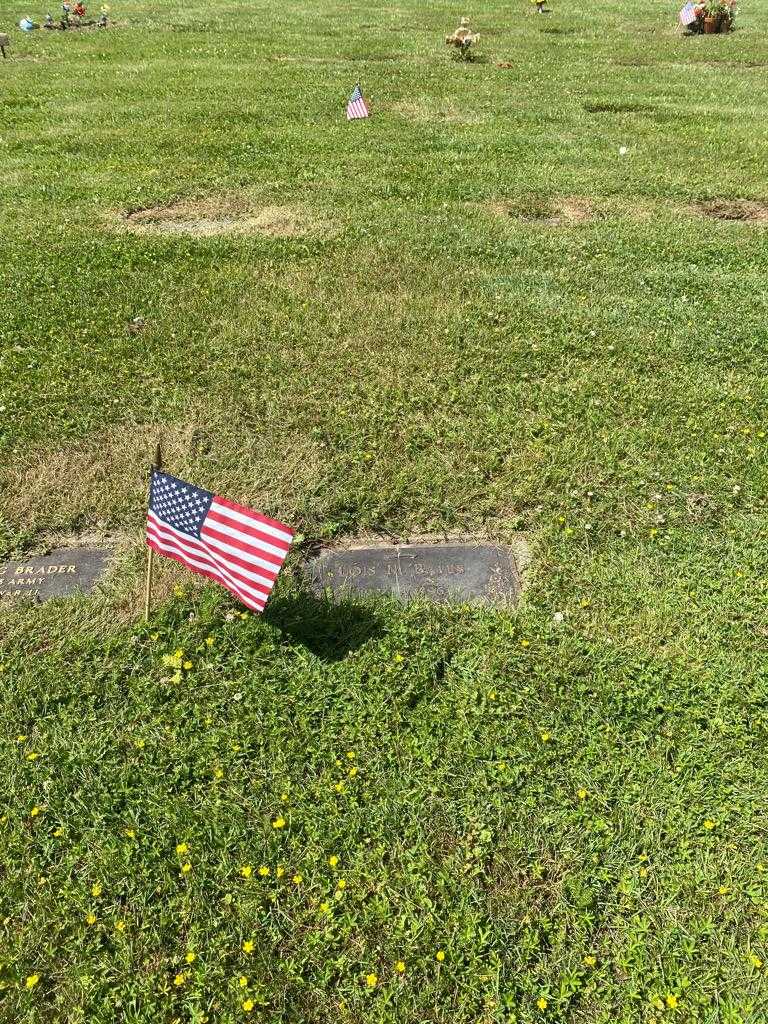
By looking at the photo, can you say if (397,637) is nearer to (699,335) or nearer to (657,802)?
(657,802)

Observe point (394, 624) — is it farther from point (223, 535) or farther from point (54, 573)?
point (54, 573)

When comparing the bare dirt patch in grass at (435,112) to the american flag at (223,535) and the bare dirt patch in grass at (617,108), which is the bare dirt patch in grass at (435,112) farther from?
the american flag at (223,535)

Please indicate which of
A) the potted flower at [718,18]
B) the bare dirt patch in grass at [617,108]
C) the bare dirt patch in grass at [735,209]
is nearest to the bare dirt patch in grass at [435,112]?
the bare dirt patch in grass at [617,108]

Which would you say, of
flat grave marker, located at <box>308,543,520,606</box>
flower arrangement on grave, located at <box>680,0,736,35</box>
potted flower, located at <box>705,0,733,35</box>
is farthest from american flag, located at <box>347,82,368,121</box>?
potted flower, located at <box>705,0,733,35</box>

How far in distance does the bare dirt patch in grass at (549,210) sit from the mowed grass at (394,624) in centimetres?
10

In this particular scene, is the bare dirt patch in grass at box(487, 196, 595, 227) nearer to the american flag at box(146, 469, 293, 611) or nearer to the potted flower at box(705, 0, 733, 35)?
the american flag at box(146, 469, 293, 611)

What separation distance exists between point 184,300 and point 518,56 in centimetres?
1396

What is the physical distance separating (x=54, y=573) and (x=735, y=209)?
9103mm

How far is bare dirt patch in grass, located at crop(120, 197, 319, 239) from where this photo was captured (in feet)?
27.8

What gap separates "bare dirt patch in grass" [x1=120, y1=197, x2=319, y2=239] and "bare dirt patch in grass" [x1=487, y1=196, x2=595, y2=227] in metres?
2.45

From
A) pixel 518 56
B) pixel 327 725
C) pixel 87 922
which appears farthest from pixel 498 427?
pixel 518 56

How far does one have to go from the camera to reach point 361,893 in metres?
2.97

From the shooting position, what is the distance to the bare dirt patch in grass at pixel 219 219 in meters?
8.46

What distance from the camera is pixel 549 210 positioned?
29.7 ft
